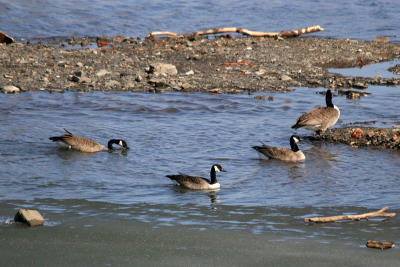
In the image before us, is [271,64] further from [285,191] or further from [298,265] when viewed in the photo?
[298,265]

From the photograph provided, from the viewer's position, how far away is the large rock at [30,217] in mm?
9362

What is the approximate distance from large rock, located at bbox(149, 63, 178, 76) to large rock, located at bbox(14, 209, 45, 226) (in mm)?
12875

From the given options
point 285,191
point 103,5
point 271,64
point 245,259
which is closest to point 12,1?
point 103,5

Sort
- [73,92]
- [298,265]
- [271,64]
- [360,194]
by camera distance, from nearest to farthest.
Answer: [298,265] → [360,194] → [73,92] → [271,64]

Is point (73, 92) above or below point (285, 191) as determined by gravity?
above

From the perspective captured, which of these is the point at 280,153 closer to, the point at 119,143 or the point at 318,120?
the point at 318,120

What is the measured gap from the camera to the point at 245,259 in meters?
8.47

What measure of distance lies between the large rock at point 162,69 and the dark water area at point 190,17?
9304mm

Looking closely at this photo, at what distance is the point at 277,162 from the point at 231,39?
15.3 meters

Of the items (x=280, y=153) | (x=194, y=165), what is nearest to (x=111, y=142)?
(x=194, y=165)

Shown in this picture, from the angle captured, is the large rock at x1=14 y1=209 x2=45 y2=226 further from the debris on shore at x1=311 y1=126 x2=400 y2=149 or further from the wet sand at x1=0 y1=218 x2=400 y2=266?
the debris on shore at x1=311 y1=126 x2=400 y2=149

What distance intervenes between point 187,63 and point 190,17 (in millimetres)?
13984

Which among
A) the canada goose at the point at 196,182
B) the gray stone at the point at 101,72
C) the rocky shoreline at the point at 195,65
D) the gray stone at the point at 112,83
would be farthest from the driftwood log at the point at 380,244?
the gray stone at the point at 101,72

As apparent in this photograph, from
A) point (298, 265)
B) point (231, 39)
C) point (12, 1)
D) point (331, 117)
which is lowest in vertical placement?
point (298, 265)
